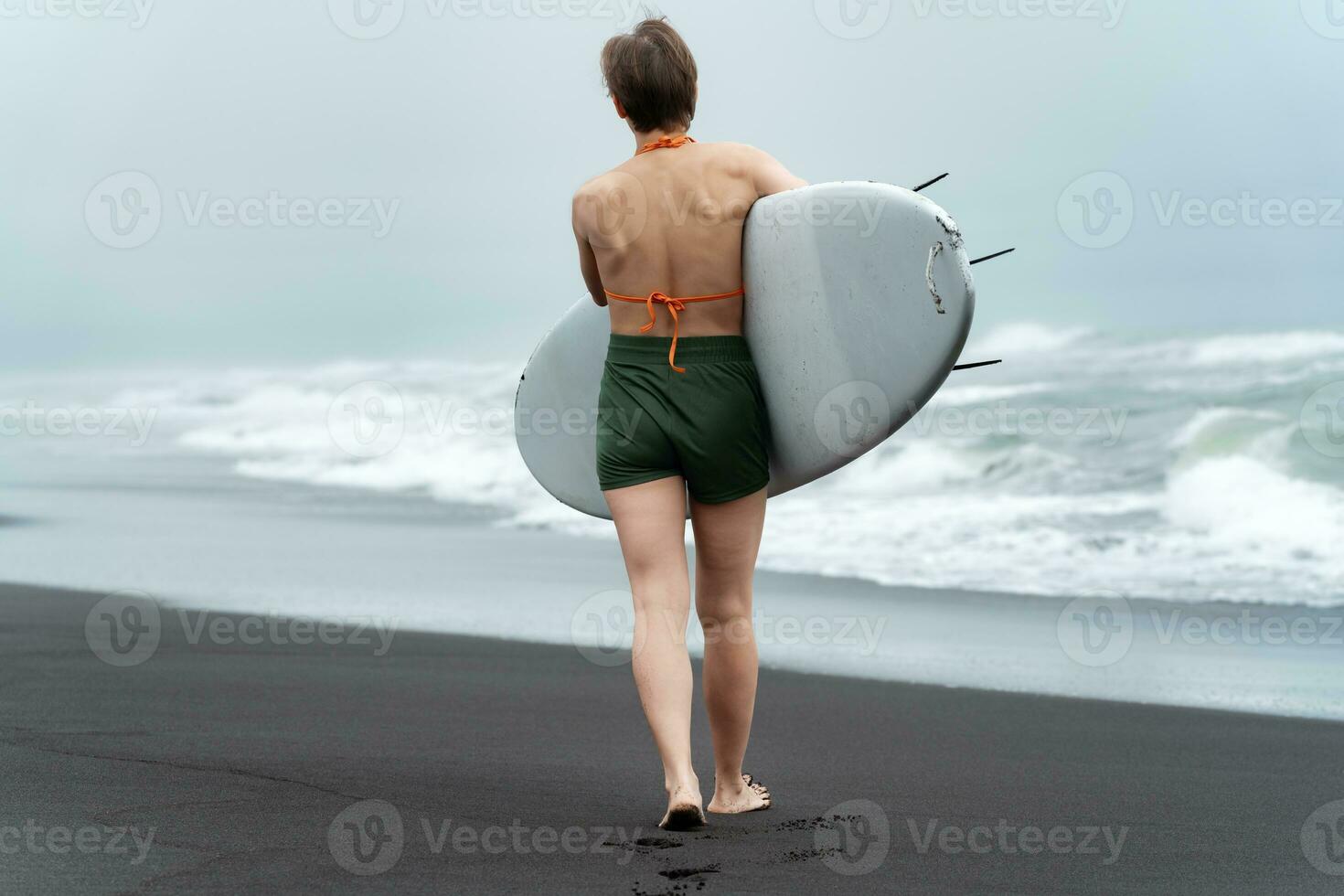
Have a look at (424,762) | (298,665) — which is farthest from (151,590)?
(424,762)

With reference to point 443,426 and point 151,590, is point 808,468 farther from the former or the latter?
point 443,426

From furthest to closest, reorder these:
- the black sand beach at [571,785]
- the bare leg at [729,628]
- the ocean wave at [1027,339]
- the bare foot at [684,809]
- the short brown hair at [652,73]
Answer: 1. the ocean wave at [1027,339]
2. the bare leg at [729,628]
3. the short brown hair at [652,73]
4. the bare foot at [684,809]
5. the black sand beach at [571,785]

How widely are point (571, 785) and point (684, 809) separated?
2.02 feet

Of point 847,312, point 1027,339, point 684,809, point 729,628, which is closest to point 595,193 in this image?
point 847,312

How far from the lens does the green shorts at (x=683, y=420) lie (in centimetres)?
282

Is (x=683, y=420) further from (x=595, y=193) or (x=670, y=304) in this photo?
(x=595, y=193)

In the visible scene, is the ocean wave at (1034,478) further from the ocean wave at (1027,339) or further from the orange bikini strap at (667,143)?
the orange bikini strap at (667,143)

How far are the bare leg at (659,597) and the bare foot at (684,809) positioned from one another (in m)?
0.04

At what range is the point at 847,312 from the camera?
3.05m

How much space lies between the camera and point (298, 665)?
189 inches

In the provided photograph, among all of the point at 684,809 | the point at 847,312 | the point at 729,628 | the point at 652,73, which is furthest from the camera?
the point at 847,312

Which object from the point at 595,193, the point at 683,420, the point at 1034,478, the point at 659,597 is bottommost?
the point at 1034,478

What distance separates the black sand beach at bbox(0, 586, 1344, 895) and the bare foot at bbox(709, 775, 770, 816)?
75 mm

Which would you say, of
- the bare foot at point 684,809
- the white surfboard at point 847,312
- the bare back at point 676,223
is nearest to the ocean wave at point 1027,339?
the white surfboard at point 847,312
